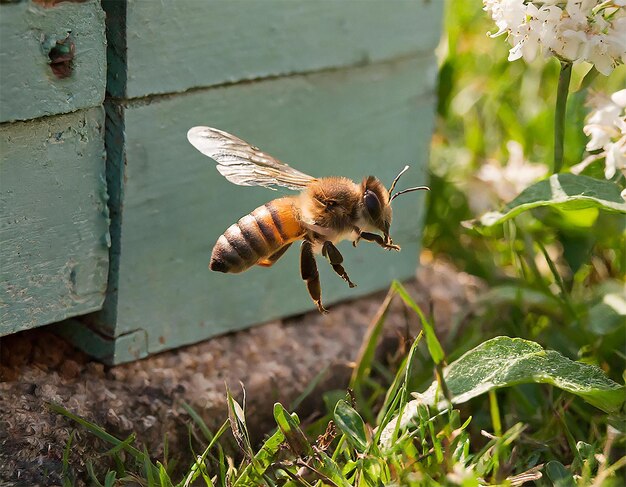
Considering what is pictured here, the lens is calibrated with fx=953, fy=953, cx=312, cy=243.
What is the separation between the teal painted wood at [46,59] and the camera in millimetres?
1392

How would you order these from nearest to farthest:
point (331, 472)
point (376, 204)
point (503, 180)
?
point (331, 472) → point (376, 204) → point (503, 180)

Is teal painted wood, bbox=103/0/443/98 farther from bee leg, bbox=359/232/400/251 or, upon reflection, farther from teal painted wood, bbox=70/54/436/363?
bee leg, bbox=359/232/400/251

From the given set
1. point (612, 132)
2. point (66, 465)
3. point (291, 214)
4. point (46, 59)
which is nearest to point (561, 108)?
point (612, 132)

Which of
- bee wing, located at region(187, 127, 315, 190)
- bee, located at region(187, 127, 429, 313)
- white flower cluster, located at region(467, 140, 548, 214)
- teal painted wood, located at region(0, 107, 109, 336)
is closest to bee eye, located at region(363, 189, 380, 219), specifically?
bee, located at region(187, 127, 429, 313)

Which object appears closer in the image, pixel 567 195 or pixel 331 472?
pixel 331 472

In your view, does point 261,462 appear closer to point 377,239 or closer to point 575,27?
point 377,239

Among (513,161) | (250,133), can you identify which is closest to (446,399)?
(250,133)

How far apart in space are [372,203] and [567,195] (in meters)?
0.33

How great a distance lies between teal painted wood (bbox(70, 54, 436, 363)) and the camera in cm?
167

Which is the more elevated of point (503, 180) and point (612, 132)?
point (612, 132)

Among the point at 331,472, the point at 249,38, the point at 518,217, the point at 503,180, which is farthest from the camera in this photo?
the point at 503,180

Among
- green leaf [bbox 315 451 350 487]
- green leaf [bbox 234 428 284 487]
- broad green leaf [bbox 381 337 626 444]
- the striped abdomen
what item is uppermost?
the striped abdomen

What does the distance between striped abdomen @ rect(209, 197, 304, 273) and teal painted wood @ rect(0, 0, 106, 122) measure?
0.31m

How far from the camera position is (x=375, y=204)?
4.89 feet
